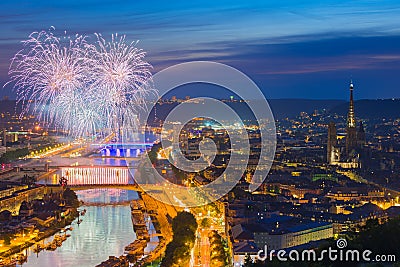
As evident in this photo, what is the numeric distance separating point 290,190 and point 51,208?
16.3 ft

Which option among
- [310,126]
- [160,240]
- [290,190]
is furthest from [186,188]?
[310,126]

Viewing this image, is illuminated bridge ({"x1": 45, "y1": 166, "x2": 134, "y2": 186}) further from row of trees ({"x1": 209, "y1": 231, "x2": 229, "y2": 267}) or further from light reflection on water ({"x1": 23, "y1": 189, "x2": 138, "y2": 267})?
row of trees ({"x1": 209, "y1": 231, "x2": 229, "y2": 267})

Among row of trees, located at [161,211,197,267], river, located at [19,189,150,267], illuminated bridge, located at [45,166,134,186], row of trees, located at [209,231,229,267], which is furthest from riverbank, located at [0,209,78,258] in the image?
illuminated bridge, located at [45,166,134,186]

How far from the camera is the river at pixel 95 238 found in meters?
9.09

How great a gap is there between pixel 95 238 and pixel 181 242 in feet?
6.13

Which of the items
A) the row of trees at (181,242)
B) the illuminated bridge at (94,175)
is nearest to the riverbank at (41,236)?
the row of trees at (181,242)

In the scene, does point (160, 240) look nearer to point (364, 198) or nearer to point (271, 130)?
point (364, 198)

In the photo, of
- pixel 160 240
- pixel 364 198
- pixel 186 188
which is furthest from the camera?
pixel 186 188

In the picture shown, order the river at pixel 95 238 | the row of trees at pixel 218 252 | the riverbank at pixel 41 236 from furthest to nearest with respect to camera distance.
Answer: the riverbank at pixel 41 236 < the river at pixel 95 238 < the row of trees at pixel 218 252

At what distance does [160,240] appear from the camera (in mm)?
10023

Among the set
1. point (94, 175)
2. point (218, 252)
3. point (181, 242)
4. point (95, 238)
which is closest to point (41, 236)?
point (95, 238)

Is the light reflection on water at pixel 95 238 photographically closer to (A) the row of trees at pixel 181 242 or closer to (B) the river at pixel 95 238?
(B) the river at pixel 95 238

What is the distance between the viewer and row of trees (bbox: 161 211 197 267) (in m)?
8.24

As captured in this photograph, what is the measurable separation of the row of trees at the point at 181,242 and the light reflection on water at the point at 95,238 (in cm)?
68
